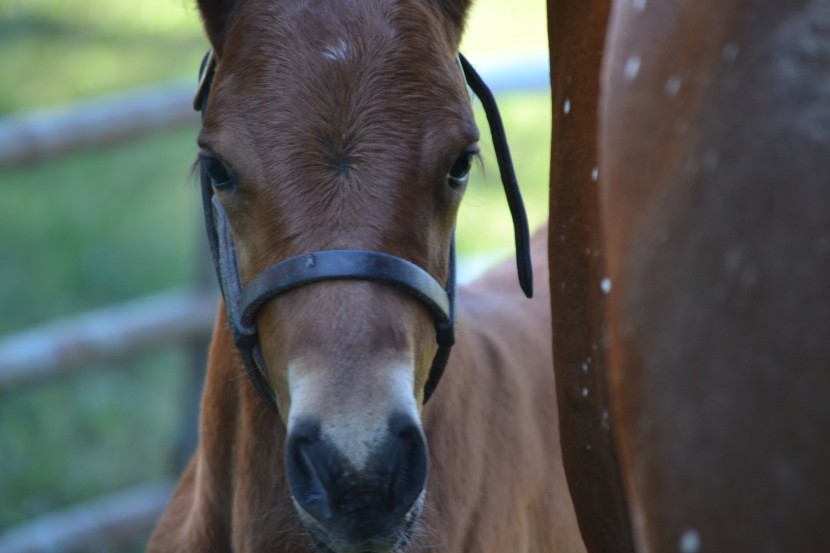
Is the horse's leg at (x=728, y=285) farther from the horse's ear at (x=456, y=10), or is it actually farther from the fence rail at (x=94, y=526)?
the fence rail at (x=94, y=526)

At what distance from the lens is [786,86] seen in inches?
56.4

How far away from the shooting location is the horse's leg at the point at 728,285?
1.37 metres

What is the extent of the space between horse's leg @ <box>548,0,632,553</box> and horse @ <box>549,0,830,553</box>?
34 centimetres

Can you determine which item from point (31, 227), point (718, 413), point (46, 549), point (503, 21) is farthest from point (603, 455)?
point (503, 21)

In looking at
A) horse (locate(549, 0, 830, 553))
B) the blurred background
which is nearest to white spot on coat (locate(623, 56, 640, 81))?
horse (locate(549, 0, 830, 553))

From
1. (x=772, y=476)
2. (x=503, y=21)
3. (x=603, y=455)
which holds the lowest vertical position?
(x=503, y=21)

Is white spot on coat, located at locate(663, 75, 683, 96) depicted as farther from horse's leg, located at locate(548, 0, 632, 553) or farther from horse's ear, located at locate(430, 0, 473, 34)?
horse's ear, located at locate(430, 0, 473, 34)

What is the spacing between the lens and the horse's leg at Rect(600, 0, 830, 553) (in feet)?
4.51

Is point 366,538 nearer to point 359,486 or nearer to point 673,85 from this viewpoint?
point 359,486

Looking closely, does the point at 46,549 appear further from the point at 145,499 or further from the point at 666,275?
the point at 666,275

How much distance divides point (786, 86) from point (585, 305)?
0.64 metres

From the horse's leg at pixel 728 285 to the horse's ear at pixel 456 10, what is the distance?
2.37ft

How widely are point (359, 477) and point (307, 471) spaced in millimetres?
113

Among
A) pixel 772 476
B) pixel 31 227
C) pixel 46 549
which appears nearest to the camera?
pixel 772 476
